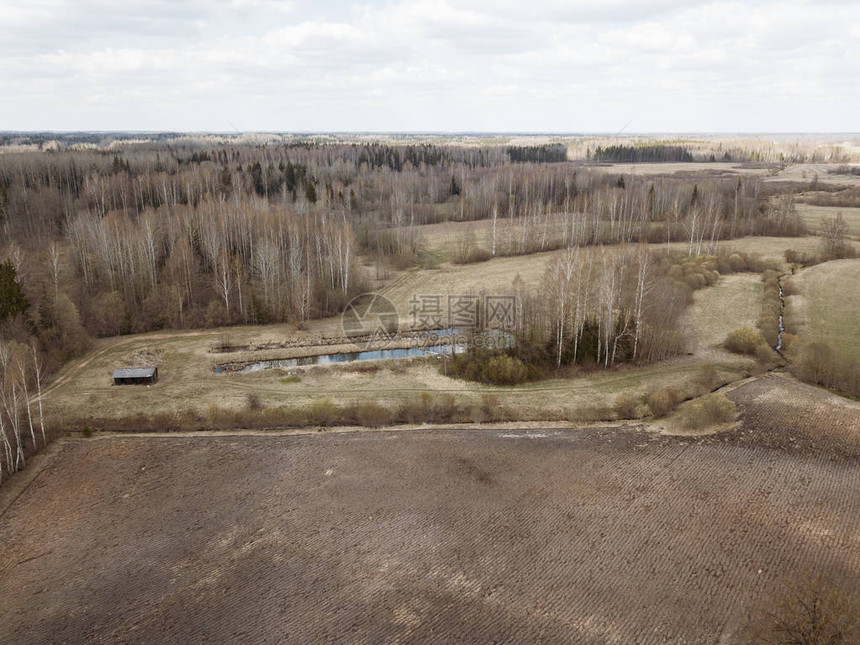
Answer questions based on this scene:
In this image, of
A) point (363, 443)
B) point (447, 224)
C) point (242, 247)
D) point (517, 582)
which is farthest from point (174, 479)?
point (447, 224)

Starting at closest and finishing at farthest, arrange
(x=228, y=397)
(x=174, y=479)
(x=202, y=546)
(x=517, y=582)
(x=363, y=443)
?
(x=517, y=582), (x=202, y=546), (x=174, y=479), (x=363, y=443), (x=228, y=397)

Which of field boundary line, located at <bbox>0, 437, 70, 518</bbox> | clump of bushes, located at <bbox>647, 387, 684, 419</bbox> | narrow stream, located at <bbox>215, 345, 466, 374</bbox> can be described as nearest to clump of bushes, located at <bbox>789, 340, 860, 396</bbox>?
clump of bushes, located at <bbox>647, 387, 684, 419</bbox>

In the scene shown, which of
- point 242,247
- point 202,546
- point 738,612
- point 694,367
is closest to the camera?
point 738,612

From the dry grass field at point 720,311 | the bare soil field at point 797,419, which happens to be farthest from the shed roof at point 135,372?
the dry grass field at point 720,311

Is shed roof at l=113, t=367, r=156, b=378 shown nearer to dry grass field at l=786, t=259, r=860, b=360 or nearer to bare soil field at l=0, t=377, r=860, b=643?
bare soil field at l=0, t=377, r=860, b=643

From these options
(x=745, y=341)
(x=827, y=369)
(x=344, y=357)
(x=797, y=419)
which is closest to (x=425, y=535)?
(x=797, y=419)

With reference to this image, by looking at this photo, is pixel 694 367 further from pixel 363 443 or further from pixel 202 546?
pixel 202 546

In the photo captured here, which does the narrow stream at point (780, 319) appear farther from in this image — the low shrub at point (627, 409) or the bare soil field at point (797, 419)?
the low shrub at point (627, 409)
